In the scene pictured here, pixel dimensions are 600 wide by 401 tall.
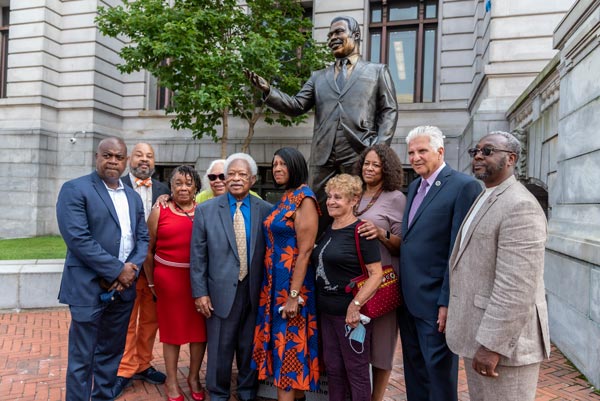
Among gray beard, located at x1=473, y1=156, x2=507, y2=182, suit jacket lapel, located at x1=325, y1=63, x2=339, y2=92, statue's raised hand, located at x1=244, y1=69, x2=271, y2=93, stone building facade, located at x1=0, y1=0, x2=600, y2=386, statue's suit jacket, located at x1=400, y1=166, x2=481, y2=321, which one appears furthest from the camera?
stone building facade, located at x1=0, y1=0, x2=600, y2=386

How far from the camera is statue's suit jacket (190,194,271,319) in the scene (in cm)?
357

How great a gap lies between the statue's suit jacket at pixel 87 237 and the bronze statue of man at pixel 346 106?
1.64 m

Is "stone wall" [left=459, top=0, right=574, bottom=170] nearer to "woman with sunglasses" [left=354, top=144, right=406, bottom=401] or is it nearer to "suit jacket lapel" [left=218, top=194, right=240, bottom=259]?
"woman with sunglasses" [left=354, top=144, right=406, bottom=401]

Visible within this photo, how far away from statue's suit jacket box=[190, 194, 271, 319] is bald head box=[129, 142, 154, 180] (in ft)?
3.44

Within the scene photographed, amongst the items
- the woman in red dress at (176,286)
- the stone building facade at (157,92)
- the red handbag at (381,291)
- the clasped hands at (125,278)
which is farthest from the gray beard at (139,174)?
the stone building facade at (157,92)

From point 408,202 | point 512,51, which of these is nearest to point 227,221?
point 408,202

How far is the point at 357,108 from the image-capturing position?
154 inches

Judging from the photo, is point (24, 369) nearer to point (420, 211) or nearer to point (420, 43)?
point (420, 211)

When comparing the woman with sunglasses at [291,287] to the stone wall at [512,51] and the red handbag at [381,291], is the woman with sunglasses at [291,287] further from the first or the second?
the stone wall at [512,51]

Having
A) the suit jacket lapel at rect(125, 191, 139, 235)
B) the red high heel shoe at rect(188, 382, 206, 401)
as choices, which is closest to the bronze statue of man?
the suit jacket lapel at rect(125, 191, 139, 235)

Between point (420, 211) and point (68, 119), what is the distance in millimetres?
15277

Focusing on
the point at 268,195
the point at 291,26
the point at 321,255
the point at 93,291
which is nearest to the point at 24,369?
the point at 93,291

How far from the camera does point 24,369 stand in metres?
4.49

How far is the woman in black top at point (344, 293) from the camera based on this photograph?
2.98 meters
